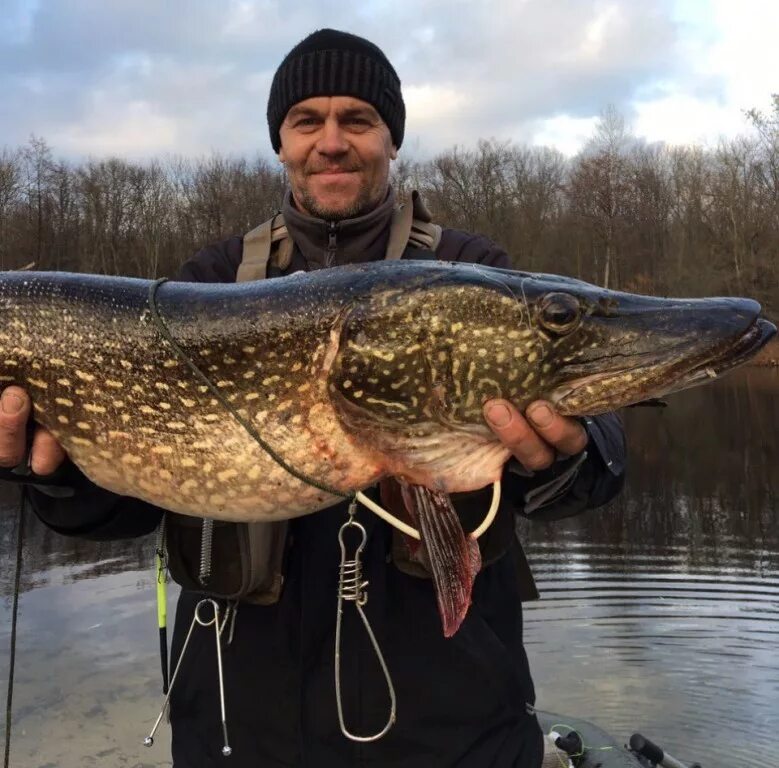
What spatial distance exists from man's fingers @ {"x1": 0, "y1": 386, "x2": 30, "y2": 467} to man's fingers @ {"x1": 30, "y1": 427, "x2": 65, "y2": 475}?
4cm

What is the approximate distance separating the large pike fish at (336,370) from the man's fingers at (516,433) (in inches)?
1.9

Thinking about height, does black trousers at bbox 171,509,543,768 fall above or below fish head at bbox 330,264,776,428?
below

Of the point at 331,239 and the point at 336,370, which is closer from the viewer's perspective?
the point at 336,370

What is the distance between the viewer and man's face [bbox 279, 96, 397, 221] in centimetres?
258

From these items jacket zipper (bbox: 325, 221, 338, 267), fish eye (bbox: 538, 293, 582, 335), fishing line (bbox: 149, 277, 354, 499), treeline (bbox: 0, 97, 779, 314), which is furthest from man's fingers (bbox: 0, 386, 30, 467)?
treeline (bbox: 0, 97, 779, 314)

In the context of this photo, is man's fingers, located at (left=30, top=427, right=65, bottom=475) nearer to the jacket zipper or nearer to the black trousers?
the black trousers

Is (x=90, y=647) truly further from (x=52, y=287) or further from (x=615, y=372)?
(x=615, y=372)

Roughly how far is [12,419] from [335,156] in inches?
53.9

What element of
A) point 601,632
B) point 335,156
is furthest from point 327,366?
point 601,632

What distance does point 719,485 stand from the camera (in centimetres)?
1302

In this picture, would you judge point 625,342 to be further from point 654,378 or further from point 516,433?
point 516,433

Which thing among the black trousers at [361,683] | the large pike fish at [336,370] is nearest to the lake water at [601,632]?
the black trousers at [361,683]

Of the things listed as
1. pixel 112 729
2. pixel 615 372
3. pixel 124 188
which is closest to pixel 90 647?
pixel 112 729

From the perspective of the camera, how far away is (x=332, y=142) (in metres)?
2.63
